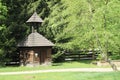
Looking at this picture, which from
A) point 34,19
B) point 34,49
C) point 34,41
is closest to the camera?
point 34,49

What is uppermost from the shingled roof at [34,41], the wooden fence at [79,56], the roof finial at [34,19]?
the roof finial at [34,19]

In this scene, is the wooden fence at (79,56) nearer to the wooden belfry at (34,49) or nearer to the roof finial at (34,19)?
the wooden belfry at (34,49)

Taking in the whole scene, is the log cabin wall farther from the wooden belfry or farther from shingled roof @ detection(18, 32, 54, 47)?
shingled roof @ detection(18, 32, 54, 47)

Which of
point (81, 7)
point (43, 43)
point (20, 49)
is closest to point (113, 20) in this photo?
point (81, 7)

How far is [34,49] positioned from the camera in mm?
32719

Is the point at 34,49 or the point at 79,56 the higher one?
the point at 34,49

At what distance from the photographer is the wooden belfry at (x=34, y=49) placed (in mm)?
32750

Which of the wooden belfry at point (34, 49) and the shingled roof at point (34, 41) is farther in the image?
the wooden belfry at point (34, 49)

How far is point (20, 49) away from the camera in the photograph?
34188 millimetres

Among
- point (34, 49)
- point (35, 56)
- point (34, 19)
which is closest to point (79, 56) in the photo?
point (35, 56)

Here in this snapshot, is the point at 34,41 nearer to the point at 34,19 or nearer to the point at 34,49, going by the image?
the point at 34,49

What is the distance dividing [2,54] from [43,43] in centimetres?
473

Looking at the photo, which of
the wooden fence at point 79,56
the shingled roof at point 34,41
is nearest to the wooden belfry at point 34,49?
the shingled roof at point 34,41

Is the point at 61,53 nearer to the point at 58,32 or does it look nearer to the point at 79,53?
the point at 58,32
